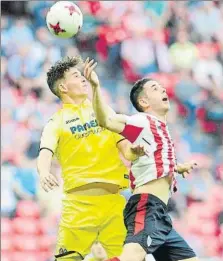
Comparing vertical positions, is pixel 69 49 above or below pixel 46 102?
above

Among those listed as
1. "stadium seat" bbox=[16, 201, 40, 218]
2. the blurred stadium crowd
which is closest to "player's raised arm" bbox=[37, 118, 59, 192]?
the blurred stadium crowd

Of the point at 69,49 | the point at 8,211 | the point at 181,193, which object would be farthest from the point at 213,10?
the point at 8,211

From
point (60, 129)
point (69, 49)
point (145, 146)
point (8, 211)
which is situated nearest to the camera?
point (145, 146)

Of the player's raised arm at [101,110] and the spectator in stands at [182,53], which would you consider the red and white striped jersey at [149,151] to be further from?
the spectator in stands at [182,53]

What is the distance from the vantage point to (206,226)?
8898mm

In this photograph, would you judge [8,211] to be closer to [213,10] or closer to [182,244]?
[213,10]

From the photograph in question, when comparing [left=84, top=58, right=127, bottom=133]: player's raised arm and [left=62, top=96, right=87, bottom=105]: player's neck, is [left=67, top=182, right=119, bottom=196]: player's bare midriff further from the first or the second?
[left=62, top=96, right=87, bottom=105]: player's neck

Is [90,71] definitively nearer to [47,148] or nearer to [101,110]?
[101,110]

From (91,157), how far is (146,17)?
539 centimetres

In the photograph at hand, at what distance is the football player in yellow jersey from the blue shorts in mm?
299

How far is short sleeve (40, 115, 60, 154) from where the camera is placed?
183 inches

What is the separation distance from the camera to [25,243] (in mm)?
8773

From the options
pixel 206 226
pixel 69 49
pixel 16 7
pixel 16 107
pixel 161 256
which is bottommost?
pixel 161 256

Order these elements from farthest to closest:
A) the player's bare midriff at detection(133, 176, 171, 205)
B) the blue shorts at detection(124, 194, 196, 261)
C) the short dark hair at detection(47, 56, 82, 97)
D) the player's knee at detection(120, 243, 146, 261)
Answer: the short dark hair at detection(47, 56, 82, 97), the player's bare midriff at detection(133, 176, 171, 205), the blue shorts at detection(124, 194, 196, 261), the player's knee at detection(120, 243, 146, 261)
